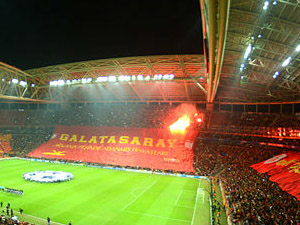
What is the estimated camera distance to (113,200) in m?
23.6

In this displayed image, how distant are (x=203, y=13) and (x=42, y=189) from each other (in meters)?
24.6

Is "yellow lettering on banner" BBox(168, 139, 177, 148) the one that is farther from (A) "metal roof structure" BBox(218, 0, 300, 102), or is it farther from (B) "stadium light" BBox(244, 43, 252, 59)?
(B) "stadium light" BBox(244, 43, 252, 59)

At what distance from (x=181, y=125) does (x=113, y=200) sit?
29925 mm

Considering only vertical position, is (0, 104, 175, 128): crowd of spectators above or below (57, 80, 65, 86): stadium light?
below

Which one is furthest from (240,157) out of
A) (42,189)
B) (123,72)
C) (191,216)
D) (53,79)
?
(53,79)

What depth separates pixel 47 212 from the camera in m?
19.7

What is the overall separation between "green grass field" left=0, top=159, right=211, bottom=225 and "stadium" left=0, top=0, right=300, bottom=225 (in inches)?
4.9

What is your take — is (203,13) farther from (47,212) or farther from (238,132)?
(238,132)

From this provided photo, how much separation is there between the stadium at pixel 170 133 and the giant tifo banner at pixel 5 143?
1.70 feet

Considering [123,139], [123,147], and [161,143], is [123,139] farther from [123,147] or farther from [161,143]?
[161,143]

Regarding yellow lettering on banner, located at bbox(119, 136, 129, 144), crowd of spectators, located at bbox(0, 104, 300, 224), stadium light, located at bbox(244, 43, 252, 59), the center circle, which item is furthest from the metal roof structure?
yellow lettering on banner, located at bbox(119, 136, 129, 144)

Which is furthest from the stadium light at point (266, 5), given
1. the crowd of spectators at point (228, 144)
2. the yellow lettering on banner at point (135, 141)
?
the yellow lettering on banner at point (135, 141)

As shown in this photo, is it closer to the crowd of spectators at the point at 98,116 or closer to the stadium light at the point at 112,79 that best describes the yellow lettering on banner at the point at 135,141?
the crowd of spectators at the point at 98,116

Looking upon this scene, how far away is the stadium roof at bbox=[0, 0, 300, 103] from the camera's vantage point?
53.1 ft
